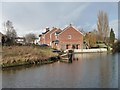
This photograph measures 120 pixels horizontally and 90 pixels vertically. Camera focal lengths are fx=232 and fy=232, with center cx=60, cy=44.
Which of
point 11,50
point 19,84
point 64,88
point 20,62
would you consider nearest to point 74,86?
point 64,88

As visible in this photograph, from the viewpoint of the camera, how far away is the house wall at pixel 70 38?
159 feet

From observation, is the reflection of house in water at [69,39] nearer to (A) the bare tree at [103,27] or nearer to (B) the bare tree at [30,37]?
(A) the bare tree at [103,27]

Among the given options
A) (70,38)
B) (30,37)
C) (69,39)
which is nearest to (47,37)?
(69,39)

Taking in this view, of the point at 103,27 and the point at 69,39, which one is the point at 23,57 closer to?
the point at 69,39

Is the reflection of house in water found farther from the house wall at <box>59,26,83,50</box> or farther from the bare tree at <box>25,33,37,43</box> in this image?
the bare tree at <box>25,33,37,43</box>

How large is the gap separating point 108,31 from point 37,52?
30962 mm

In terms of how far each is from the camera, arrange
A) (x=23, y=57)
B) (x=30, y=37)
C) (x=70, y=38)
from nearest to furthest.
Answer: (x=23, y=57), (x=70, y=38), (x=30, y=37)

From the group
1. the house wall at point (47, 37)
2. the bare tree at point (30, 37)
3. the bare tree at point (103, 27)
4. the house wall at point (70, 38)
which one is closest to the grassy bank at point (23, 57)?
the house wall at point (70, 38)

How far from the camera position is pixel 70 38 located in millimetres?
48719

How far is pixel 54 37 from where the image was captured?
5203cm

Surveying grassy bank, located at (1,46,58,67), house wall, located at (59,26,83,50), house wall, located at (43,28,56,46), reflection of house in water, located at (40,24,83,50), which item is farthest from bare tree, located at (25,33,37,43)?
grassy bank, located at (1,46,58,67)

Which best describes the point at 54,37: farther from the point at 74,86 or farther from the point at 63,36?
the point at 74,86

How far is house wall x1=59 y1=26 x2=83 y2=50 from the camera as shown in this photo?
48.4m

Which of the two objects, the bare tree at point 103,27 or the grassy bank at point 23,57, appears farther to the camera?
the bare tree at point 103,27
